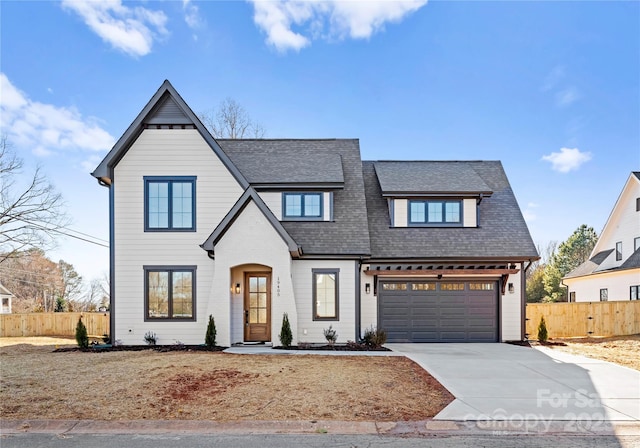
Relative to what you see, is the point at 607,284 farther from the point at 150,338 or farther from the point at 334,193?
the point at 150,338

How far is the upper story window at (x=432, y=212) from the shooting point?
50.8 feet

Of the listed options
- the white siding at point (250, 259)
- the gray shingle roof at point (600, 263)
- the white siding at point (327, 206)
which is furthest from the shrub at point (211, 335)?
the gray shingle roof at point (600, 263)

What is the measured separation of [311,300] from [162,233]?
18.4 feet

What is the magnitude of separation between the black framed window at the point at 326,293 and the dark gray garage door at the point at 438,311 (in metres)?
1.91

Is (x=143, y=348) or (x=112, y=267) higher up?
(x=112, y=267)

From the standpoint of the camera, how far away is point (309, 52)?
20078 millimetres

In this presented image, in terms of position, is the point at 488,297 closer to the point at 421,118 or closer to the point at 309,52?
the point at 421,118

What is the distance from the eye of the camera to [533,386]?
7.98 meters

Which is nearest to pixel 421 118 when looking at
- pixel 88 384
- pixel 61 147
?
pixel 88 384

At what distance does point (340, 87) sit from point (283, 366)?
15.3 metres

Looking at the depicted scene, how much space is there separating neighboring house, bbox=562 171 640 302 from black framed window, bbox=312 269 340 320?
1663 cm

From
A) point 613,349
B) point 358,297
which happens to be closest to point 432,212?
point 358,297

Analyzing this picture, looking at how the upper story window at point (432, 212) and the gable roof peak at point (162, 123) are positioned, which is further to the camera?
the upper story window at point (432, 212)

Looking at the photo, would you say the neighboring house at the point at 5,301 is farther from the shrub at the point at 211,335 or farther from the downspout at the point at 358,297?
the downspout at the point at 358,297
